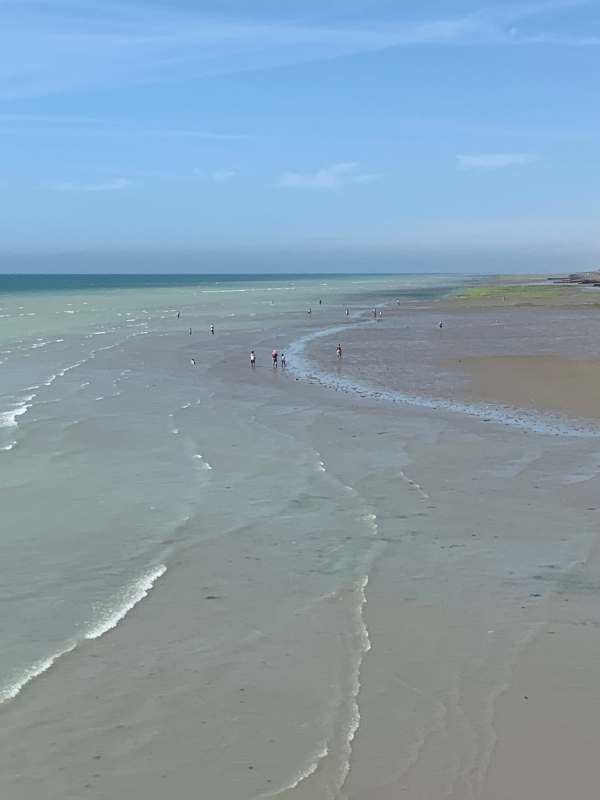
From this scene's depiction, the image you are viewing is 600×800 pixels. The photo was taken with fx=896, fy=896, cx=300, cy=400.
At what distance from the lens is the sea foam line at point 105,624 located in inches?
362

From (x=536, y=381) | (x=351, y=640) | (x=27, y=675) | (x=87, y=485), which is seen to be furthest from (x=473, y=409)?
(x=27, y=675)

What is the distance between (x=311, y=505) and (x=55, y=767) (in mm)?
9223

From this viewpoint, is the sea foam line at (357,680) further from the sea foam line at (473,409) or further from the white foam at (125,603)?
the sea foam line at (473,409)

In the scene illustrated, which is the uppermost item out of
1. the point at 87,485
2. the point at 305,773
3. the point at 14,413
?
the point at 305,773

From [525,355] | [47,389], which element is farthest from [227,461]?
[525,355]

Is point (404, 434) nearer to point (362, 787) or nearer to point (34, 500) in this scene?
point (34, 500)

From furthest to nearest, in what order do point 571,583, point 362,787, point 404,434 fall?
point 404,434
point 571,583
point 362,787

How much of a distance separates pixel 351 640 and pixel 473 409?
59.8 ft

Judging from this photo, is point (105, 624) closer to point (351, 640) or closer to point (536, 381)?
point (351, 640)

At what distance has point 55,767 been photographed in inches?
301

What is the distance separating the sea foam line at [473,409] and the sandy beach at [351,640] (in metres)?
0.34

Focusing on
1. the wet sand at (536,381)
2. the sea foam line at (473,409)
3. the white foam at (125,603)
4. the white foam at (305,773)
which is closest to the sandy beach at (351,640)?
the white foam at (305,773)

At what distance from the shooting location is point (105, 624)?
1085 centimetres

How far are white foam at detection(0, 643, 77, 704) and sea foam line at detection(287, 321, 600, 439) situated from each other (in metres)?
16.0
